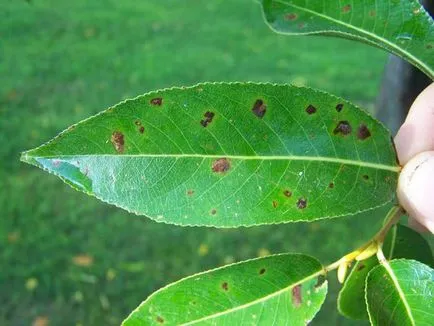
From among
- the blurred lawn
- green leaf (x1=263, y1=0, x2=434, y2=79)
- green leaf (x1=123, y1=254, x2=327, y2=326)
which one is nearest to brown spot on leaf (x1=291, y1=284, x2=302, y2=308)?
green leaf (x1=123, y1=254, x2=327, y2=326)

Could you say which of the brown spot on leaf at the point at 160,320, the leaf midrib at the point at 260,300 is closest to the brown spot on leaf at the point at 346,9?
the leaf midrib at the point at 260,300

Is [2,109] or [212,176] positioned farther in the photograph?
Answer: [2,109]

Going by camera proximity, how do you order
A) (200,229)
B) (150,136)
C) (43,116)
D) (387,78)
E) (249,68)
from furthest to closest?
(249,68), (43,116), (200,229), (387,78), (150,136)

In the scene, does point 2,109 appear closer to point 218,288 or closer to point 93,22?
point 93,22

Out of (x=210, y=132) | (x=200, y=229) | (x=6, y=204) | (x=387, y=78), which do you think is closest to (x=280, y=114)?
(x=210, y=132)

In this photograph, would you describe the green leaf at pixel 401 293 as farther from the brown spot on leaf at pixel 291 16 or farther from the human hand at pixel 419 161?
the brown spot on leaf at pixel 291 16

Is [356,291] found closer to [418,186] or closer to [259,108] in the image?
[418,186]

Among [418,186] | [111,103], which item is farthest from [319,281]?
[111,103]
